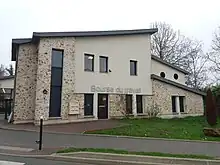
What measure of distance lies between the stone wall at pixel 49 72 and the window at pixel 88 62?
122 cm

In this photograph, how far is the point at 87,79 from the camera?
70.4 ft

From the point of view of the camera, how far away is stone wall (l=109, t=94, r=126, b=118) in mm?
22594

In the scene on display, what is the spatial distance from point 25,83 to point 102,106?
6.68 meters

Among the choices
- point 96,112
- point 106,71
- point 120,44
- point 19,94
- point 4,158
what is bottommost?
point 4,158

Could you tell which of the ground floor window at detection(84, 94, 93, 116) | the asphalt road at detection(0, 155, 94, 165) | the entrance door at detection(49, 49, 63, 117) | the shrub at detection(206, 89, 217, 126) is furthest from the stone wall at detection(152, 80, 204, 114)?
the asphalt road at detection(0, 155, 94, 165)

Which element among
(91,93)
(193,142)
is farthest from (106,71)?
(193,142)

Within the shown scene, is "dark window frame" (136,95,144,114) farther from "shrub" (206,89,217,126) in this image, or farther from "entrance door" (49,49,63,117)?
"shrub" (206,89,217,126)

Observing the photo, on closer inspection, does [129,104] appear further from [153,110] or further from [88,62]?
[88,62]

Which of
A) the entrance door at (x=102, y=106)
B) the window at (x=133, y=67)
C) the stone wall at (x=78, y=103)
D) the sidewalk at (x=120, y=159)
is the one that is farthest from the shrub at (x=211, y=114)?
the stone wall at (x=78, y=103)

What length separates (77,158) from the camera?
8.03 meters

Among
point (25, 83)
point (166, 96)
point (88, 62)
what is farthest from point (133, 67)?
point (25, 83)

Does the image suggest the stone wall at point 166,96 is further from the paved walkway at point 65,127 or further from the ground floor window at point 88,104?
the paved walkway at point 65,127

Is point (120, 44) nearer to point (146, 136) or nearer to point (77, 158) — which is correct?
point (146, 136)

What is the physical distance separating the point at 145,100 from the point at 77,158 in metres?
17.1
